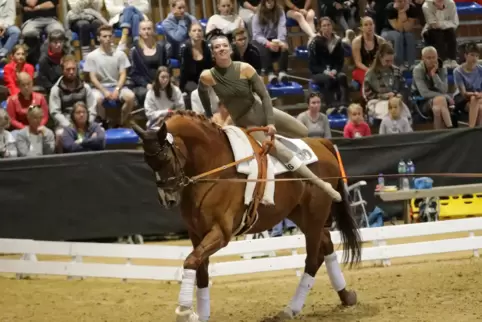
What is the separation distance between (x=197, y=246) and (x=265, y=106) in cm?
138

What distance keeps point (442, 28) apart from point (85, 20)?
19.0 ft

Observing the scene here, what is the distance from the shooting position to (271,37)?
1531 centimetres

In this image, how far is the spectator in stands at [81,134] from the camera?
1242cm

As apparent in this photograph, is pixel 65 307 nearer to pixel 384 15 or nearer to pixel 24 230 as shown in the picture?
pixel 24 230

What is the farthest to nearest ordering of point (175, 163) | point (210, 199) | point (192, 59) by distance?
point (192, 59) → point (210, 199) → point (175, 163)

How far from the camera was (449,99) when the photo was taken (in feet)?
47.5

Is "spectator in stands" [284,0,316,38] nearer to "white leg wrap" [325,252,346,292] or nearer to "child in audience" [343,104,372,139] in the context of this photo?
"child in audience" [343,104,372,139]

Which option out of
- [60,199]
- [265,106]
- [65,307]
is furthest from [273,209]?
[60,199]

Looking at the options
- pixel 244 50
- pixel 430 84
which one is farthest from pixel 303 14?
pixel 430 84

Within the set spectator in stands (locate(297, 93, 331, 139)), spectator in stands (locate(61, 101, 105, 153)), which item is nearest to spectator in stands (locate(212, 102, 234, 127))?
spectator in stands (locate(61, 101, 105, 153))

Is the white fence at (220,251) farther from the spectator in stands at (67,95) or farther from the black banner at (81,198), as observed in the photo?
the spectator in stands at (67,95)

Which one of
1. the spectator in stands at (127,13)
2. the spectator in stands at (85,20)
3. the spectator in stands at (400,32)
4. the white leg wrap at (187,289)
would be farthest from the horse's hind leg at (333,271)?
the spectator in stands at (400,32)

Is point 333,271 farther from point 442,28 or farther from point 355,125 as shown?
point 442,28

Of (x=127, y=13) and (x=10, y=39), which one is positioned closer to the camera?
(x=10, y=39)
